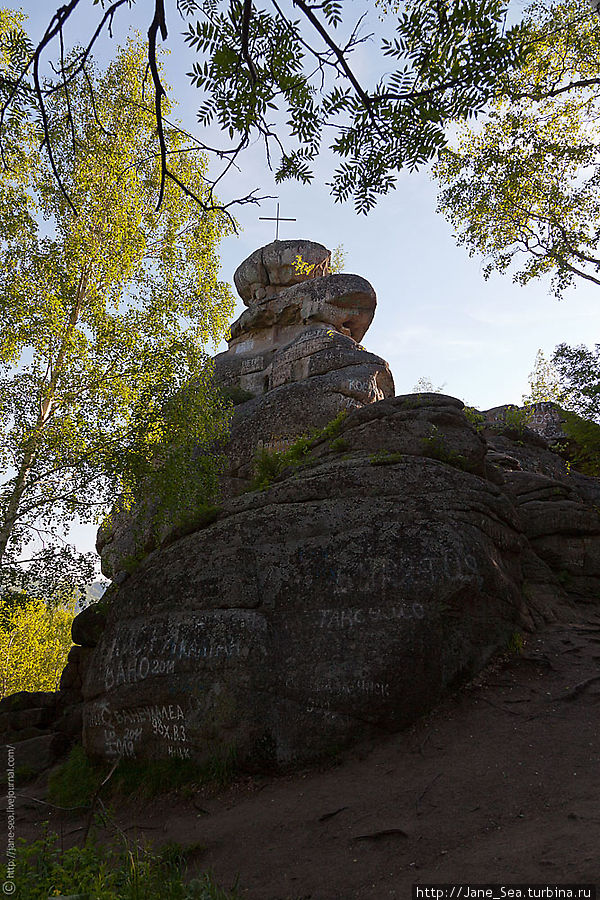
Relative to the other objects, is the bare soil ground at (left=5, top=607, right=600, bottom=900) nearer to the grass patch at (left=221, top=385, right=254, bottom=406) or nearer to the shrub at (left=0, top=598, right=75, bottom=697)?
the grass patch at (left=221, top=385, right=254, bottom=406)

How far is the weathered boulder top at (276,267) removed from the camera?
28.1m

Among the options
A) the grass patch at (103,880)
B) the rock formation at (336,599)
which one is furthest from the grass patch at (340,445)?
the grass patch at (103,880)

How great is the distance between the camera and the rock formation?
7.89 metres

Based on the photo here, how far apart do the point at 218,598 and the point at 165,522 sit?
3.89 m

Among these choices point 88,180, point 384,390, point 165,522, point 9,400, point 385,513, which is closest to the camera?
point 385,513

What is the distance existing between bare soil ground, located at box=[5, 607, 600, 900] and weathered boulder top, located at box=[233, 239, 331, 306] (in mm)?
23158

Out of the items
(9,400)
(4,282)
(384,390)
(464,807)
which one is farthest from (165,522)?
(384,390)

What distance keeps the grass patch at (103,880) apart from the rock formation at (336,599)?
2703mm

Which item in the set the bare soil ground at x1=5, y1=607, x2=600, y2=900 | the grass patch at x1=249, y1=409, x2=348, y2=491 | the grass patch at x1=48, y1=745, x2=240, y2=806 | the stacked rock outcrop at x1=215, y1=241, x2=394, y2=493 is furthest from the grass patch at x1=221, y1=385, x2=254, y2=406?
the bare soil ground at x1=5, y1=607, x2=600, y2=900

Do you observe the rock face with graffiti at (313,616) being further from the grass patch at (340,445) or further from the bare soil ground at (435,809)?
the grass patch at (340,445)

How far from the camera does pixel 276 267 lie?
2852 centimetres

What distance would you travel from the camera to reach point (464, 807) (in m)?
5.67

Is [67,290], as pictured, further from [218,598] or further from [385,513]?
[385,513]

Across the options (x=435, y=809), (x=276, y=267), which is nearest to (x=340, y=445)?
(x=435, y=809)
